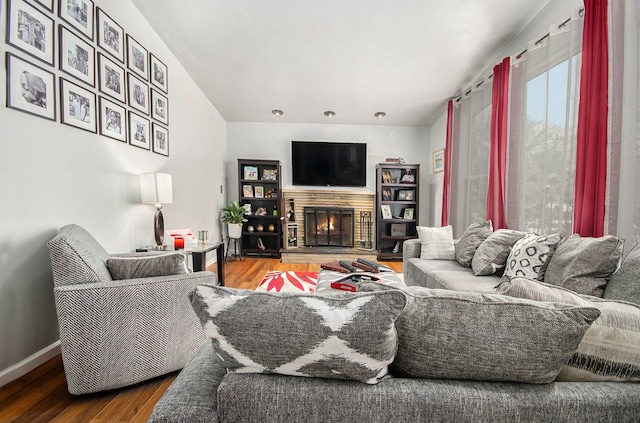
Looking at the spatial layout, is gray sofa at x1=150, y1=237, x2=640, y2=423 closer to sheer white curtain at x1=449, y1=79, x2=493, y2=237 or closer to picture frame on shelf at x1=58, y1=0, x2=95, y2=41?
picture frame on shelf at x1=58, y1=0, x2=95, y2=41

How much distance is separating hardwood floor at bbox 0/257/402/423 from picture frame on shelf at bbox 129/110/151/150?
1.73 meters

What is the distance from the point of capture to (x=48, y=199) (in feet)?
5.37

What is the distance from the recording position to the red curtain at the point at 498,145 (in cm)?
270

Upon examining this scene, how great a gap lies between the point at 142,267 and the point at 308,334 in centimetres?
138

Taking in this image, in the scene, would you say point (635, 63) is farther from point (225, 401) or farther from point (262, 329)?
point (225, 401)

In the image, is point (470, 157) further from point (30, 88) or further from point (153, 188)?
point (30, 88)

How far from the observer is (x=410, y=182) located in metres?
4.98

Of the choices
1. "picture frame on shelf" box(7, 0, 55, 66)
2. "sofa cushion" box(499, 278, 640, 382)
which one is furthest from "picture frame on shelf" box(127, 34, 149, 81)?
"sofa cushion" box(499, 278, 640, 382)

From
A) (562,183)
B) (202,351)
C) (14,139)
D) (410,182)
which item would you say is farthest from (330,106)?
(202,351)

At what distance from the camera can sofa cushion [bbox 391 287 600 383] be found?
22.7 inches

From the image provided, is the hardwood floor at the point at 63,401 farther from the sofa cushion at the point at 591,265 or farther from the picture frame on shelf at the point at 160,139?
the sofa cushion at the point at 591,265

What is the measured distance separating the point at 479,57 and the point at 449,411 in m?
3.54

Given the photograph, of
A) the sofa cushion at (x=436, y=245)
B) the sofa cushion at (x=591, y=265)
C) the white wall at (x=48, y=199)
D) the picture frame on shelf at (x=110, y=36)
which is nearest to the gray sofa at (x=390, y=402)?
Answer: the sofa cushion at (x=591, y=265)

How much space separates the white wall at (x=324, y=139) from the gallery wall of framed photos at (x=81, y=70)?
2511mm
